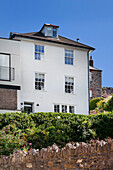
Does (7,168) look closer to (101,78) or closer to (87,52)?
(87,52)

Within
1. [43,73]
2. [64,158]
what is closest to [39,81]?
[43,73]

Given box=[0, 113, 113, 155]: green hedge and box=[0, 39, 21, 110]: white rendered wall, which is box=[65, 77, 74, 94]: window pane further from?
box=[0, 113, 113, 155]: green hedge

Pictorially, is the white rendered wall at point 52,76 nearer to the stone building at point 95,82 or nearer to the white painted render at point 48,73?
the white painted render at point 48,73

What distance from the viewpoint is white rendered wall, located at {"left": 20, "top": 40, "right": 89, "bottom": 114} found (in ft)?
93.6

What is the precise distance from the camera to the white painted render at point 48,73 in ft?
92.2

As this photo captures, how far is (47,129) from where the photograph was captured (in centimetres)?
1812

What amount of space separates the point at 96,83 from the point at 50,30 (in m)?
14.3

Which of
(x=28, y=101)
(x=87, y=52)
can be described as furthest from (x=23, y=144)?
(x=87, y=52)

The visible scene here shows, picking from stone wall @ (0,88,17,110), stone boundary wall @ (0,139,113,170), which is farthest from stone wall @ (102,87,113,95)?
stone boundary wall @ (0,139,113,170)

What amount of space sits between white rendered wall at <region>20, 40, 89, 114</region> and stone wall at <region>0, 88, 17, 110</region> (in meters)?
1.01

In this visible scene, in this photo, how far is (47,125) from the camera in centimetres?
1911

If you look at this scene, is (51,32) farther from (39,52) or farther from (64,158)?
(64,158)

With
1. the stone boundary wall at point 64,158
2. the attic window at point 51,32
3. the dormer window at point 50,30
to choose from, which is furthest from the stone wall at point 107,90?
the stone boundary wall at point 64,158

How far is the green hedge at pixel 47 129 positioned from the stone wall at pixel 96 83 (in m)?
22.8
